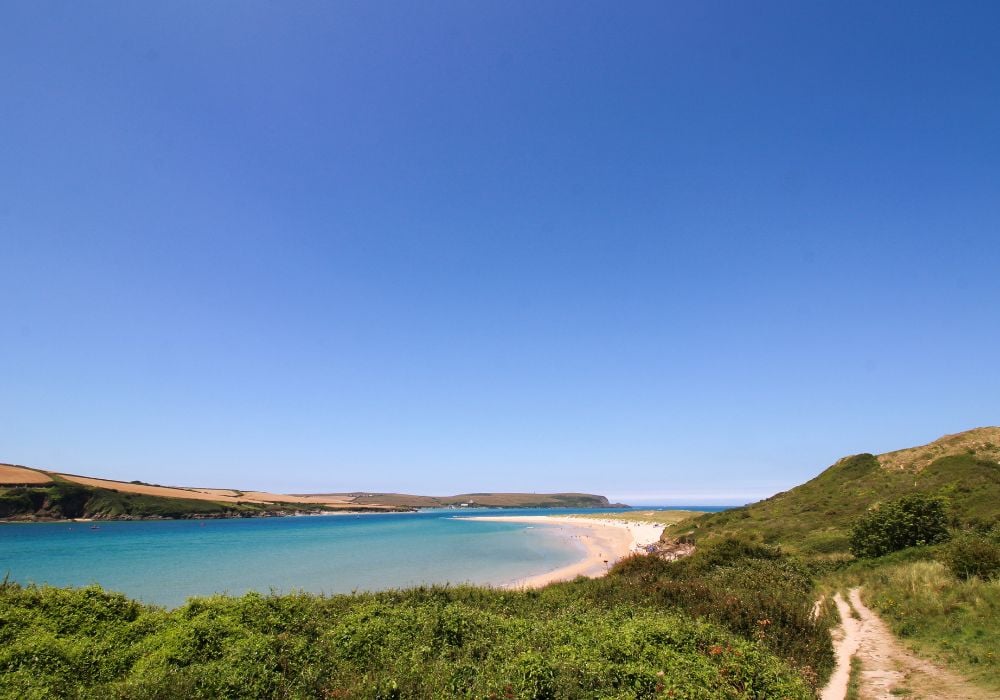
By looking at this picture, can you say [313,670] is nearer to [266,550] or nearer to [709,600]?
[709,600]

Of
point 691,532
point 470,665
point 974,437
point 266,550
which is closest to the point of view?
point 470,665

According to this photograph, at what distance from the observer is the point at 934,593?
18.9m

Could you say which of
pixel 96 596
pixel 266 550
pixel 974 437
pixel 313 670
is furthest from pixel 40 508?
pixel 974 437

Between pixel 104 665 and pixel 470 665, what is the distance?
396 inches

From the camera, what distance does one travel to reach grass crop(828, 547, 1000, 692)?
43.4 ft

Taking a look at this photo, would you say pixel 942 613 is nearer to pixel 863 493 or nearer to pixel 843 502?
pixel 843 502

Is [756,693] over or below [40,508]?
over

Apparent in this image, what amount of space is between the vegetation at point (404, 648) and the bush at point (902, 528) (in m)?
17.5

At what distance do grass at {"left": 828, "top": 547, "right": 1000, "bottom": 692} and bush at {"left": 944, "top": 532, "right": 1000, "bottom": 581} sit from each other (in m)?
0.55

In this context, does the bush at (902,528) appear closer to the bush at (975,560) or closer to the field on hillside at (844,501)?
the field on hillside at (844,501)

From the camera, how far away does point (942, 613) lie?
1692cm

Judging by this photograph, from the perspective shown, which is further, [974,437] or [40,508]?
[40,508]

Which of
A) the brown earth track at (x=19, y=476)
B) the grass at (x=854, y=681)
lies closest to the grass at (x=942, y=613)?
the grass at (x=854, y=681)

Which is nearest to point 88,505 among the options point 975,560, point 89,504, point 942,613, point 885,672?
point 89,504
